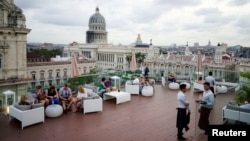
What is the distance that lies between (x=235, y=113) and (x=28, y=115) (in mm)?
5870

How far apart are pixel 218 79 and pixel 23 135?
1121cm

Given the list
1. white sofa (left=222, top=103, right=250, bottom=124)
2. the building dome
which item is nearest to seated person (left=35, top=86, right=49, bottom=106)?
white sofa (left=222, top=103, right=250, bottom=124)

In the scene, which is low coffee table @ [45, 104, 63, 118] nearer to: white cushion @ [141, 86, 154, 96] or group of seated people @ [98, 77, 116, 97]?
group of seated people @ [98, 77, 116, 97]

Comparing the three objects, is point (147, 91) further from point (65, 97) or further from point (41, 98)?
point (41, 98)

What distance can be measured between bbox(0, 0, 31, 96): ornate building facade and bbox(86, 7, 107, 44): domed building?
93282 mm

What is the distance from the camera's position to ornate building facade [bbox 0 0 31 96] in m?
26.0

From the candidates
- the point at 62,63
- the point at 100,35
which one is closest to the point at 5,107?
the point at 62,63

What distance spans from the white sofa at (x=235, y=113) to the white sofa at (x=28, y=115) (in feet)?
17.8

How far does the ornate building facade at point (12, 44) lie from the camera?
2597 centimetres

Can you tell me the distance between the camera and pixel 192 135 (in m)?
6.88

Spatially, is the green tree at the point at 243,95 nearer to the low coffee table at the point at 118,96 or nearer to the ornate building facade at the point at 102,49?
the low coffee table at the point at 118,96

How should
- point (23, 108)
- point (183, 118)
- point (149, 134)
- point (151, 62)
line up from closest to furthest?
point (183, 118), point (149, 134), point (23, 108), point (151, 62)

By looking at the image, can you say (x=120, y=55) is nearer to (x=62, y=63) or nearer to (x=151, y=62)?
(x=151, y=62)

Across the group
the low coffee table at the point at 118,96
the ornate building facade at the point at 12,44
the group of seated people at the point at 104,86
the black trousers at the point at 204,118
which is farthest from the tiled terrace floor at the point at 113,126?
the ornate building facade at the point at 12,44
